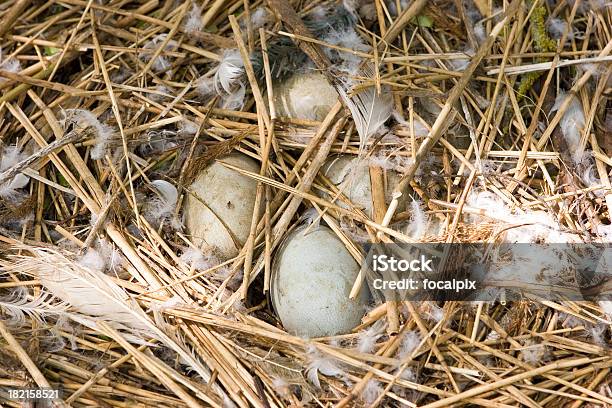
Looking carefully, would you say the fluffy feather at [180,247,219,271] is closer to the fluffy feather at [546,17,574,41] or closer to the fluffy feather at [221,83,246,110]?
the fluffy feather at [221,83,246,110]

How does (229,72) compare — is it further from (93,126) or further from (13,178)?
(13,178)

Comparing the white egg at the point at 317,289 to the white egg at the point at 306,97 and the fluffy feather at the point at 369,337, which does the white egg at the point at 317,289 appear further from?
the white egg at the point at 306,97

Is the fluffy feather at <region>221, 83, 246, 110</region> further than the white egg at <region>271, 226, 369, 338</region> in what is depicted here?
Yes

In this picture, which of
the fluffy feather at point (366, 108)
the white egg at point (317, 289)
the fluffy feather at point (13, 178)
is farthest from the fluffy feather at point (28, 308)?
the fluffy feather at point (366, 108)

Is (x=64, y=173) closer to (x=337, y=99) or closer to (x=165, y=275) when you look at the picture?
(x=165, y=275)

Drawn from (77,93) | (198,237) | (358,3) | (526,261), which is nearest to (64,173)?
(77,93)

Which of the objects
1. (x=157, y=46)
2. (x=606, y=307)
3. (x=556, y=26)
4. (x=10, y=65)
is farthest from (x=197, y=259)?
(x=556, y=26)

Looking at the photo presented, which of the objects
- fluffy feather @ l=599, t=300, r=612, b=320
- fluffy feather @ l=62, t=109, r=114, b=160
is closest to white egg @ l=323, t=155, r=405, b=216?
fluffy feather @ l=599, t=300, r=612, b=320
